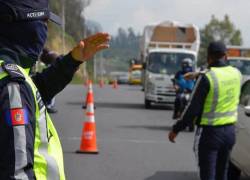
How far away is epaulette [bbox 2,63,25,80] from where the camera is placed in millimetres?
2825

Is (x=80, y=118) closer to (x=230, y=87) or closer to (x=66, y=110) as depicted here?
(x=66, y=110)

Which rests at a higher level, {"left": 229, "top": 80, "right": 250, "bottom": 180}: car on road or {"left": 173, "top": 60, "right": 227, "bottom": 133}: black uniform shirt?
{"left": 173, "top": 60, "right": 227, "bottom": 133}: black uniform shirt

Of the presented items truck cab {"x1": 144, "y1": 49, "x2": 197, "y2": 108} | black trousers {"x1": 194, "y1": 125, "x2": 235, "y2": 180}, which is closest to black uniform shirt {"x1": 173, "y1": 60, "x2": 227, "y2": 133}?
black trousers {"x1": 194, "y1": 125, "x2": 235, "y2": 180}

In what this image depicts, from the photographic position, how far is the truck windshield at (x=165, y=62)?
25844 millimetres

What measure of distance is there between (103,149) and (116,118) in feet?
25.4

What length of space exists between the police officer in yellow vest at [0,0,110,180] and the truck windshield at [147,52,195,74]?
74.4 ft

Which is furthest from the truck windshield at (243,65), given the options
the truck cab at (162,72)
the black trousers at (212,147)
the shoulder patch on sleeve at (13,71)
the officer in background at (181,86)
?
the shoulder patch on sleeve at (13,71)

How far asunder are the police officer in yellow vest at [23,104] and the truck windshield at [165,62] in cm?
2267

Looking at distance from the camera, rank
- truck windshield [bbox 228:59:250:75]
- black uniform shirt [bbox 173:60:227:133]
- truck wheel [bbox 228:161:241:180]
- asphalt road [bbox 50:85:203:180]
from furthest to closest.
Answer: truck windshield [bbox 228:59:250:75] → asphalt road [bbox 50:85:203:180] → truck wheel [bbox 228:161:241:180] → black uniform shirt [bbox 173:60:227:133]

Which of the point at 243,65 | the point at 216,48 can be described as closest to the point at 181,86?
the point at 243,65

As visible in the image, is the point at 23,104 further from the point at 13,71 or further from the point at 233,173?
the point at 233,173

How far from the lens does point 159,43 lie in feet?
104

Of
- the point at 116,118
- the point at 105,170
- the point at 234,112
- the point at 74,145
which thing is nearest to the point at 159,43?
the point at 116,118

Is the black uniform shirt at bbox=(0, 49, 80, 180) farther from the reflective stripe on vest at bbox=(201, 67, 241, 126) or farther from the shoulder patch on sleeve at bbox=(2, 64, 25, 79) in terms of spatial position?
the reflective stripe on vest at bbox=(201, 67, 241, 126)
